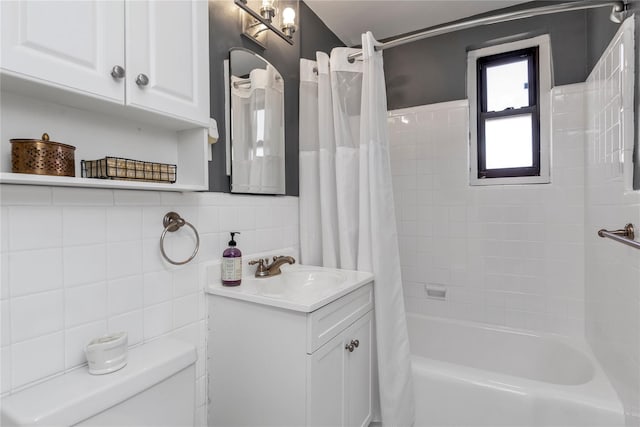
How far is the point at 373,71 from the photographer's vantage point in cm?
165

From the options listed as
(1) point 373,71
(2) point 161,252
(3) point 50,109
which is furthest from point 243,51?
(2) point 161,252

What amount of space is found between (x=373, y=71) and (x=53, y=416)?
5.72 feet

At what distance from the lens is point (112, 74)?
0.83 m

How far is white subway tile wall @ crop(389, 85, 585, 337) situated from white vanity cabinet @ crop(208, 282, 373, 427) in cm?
115

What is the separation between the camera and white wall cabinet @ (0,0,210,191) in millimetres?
704

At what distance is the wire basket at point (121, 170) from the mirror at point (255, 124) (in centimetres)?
46

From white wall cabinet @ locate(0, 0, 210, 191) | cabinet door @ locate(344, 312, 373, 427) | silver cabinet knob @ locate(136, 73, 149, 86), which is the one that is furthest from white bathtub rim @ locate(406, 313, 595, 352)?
silver cabinet knob @ locate(136, 73, 149, 86)

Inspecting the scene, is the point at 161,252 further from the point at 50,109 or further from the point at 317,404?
the point at 317,404

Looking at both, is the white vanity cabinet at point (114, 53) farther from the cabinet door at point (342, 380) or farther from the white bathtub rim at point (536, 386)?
the white bathtub rim at point (536, 386)

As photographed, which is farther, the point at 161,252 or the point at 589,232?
the point at 589,232

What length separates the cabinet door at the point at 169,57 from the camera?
2.93ft

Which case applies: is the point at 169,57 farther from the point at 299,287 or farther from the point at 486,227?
the point at 486,227

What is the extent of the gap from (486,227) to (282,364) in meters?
1.68

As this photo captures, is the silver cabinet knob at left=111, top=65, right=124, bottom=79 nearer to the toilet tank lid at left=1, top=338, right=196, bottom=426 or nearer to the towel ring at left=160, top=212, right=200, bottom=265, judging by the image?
the towel ring at left=160, top=212, right=200, bottom=265
